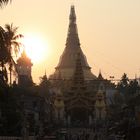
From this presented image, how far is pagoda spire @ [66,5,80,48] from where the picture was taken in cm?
15776

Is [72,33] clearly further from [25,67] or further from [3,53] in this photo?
[3,53]

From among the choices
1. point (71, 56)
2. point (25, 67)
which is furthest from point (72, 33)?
point (25, 67)

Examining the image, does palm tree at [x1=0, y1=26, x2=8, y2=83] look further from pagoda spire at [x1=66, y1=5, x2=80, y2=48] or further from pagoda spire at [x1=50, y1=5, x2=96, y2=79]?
pagoda spire at [x1=66, y1=5, x2=80, y2=48]

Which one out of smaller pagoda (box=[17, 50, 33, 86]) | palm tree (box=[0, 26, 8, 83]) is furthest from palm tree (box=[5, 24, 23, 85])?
smaller pagoda (box=[17, 50, 33, 86])

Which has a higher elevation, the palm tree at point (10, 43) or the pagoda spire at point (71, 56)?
the pagoda spire at point (71, 56)

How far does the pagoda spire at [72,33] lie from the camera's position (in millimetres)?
157762

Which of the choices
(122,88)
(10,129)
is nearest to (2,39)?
(10,129)

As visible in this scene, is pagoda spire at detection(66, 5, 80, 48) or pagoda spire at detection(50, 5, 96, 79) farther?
pagoda spire at detection(66, 5, 80, 48)

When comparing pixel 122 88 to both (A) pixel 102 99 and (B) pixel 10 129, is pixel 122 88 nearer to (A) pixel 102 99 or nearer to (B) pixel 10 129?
(A) pixel 102 99

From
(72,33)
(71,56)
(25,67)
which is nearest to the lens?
(25,67)

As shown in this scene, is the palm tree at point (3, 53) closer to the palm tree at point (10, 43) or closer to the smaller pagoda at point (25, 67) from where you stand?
the palm tree at point (10, 43)

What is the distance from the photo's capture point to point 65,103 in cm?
12669

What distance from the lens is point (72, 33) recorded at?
158125mm

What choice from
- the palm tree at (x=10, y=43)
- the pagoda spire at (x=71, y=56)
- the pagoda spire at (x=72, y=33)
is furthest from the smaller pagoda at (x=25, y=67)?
the palm tree at (x=10, y=43)
